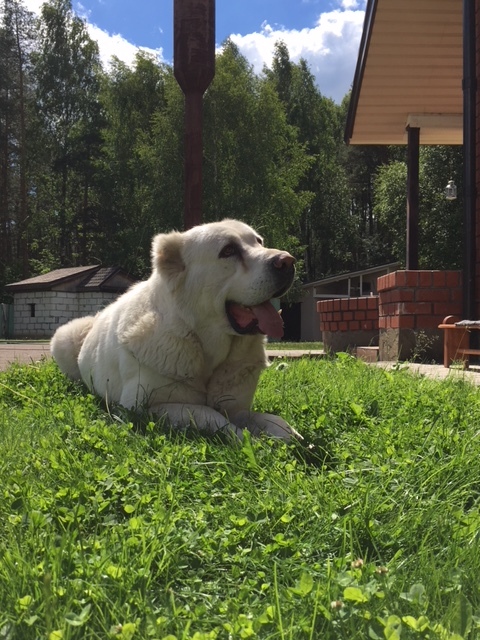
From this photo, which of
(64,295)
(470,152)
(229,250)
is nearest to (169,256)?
(229,250)

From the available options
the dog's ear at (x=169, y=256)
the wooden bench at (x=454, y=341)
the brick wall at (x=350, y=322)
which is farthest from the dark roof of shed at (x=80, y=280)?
the dog's ear at (x=169, y=256)

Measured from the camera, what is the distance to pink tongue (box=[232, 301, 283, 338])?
272 cm

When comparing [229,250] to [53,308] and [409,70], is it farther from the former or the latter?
[53,308]

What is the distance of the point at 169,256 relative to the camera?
2.91 m

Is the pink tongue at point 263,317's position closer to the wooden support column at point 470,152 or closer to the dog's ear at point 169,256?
the dog's ear at point 169,256

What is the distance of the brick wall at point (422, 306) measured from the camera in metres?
6.29

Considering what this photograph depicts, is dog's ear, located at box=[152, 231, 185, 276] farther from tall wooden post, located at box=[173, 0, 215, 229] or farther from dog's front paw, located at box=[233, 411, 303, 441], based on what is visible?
tall wooden post, located at box=[173, 0, 215, 229]

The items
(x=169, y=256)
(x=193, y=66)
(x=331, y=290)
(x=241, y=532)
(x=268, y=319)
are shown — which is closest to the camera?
(x=241, y=532)

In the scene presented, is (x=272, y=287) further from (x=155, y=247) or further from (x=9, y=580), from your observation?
(x=9, y=580)

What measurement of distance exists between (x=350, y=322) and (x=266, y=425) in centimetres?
583

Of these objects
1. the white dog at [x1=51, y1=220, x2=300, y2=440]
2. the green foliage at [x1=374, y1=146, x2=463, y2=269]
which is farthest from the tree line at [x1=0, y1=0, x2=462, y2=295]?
the white dog at [x1=51, y1=220, x2=300, y2=440]

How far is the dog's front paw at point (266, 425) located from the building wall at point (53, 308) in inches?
916

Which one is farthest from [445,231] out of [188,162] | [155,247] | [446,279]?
[155,247]

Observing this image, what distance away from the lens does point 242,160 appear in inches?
1088
